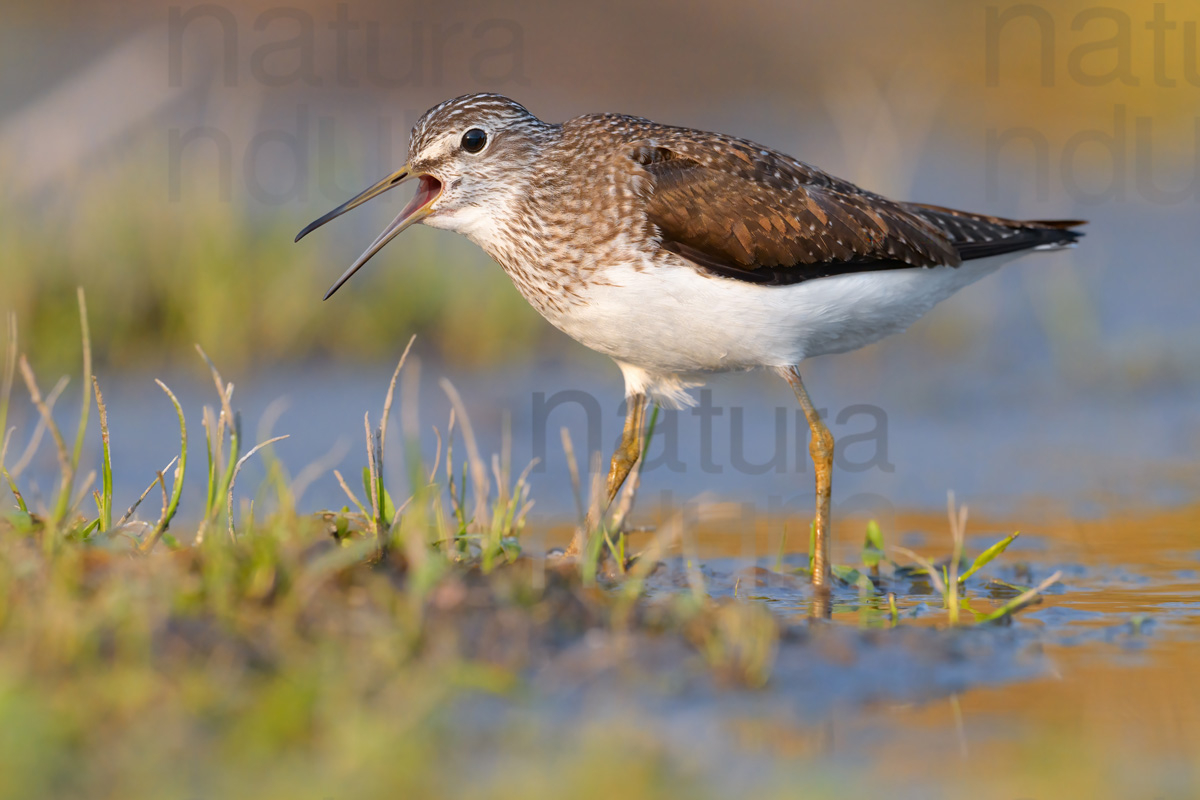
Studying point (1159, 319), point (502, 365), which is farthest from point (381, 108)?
point (1159, 319)

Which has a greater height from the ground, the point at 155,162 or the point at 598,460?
the point at 155,162

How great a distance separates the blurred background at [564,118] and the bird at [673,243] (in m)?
1.40

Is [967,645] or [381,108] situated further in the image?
[381,108]

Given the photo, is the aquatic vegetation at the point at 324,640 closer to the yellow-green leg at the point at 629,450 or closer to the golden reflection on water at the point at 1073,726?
the golden reflection on water at the point at 1073,726

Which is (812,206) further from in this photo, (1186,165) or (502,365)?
(1186,165)

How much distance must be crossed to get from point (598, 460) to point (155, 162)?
693cm

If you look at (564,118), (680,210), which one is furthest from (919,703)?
(564,118)

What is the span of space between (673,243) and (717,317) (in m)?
0.39

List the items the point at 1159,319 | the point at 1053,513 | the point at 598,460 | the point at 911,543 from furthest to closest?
the point at 1159,319 < the point at 1053,513 < the point at 911,543 < the point at 598,460

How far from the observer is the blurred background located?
8734 mm

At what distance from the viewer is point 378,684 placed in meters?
4.09

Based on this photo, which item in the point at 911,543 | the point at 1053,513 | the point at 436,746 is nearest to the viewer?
the point at 436,746

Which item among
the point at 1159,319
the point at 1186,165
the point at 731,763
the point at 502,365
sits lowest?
the point at 731,763

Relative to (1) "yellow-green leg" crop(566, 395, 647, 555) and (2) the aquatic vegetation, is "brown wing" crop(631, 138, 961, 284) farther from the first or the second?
(2) the aquatic vegetation
